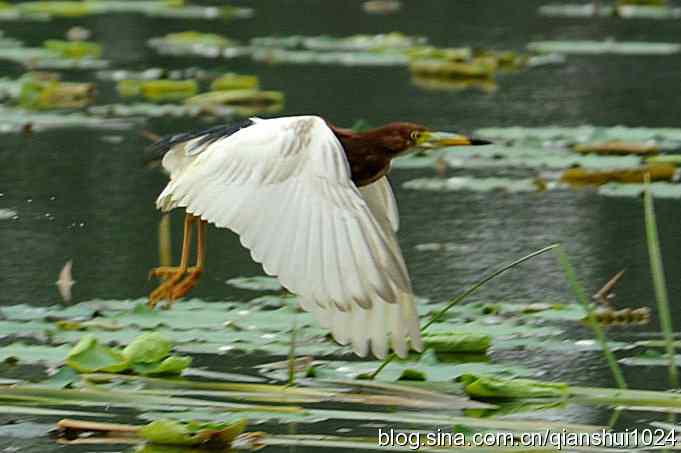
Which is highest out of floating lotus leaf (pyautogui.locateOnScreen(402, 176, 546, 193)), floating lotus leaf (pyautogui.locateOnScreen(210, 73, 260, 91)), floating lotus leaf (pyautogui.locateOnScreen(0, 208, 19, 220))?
floating lotus leaf (pyautogui.locateOnScreen(210, 73, 260, 91))

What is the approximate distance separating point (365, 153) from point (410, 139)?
161 mm

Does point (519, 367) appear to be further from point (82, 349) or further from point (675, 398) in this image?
point (82, 349)

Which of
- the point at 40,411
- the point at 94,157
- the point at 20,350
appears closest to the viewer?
the point at 40,411

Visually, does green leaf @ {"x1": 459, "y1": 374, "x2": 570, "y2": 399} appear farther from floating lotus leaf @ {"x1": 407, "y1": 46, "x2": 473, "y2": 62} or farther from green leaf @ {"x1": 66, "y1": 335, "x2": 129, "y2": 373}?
floating lotus leaf @ {"x1": 407, "y1": 46, "x2": 473, "y2": 62}

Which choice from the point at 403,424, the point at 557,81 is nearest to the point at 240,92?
the point at 557,81

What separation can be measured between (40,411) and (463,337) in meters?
1.34

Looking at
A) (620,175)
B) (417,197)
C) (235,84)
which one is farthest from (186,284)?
(235,84)

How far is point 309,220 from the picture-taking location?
4.82 metres

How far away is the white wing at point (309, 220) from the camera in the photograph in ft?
15.3

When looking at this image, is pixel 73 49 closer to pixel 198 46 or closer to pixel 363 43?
pixel 198 46

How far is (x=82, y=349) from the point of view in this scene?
521 centimetres

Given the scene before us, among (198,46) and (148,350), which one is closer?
(148,350)

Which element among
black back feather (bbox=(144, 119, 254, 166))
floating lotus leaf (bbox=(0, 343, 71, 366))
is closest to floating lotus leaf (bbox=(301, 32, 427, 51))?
black back feather (bbox=(144, 119, 254, 166))

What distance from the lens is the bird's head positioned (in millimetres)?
5648
